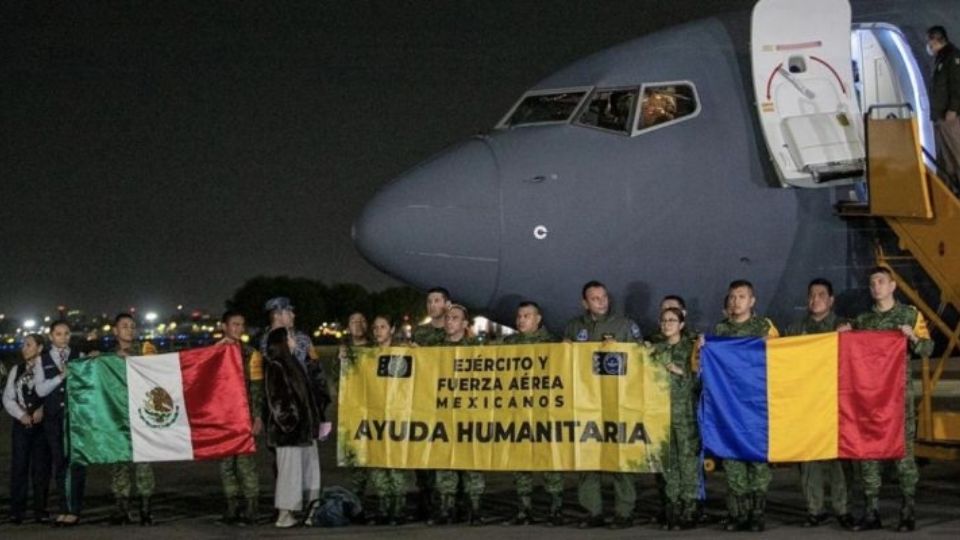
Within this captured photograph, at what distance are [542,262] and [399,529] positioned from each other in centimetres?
315

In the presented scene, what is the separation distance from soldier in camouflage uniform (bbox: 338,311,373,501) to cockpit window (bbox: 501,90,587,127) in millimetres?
2739

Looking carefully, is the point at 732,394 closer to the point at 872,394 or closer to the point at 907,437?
the point at 872,394

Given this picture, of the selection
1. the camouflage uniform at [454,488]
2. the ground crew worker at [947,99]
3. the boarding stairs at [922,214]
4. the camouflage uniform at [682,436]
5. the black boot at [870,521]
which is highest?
the ground crew worker at [947,99]

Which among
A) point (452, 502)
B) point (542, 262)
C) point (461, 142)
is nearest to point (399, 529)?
point (452, 502)

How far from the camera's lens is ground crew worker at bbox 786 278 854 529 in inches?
465

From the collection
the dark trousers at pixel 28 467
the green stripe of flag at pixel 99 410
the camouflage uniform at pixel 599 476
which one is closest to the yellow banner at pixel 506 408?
the camouflage uniform at pixel 599 476

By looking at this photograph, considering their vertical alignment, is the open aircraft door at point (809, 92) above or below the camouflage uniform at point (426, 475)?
above

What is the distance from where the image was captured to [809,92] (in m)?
13.7

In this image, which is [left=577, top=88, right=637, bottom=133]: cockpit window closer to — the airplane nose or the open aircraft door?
the airplane nose

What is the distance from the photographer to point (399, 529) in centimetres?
1242

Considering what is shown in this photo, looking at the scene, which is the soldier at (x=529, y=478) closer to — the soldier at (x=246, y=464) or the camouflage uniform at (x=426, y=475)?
the camouflage uniform at (x=426, y=475)

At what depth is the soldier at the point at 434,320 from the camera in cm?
1331

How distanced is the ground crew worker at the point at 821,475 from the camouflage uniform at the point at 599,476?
152 centimetres

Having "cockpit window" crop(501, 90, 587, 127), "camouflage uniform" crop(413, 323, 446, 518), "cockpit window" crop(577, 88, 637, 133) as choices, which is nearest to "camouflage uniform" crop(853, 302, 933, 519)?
"cockpit window" crop(577, 88, 637, 133)
